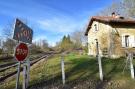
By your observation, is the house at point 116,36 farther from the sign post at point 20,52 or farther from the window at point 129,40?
the sign post at point 20,52

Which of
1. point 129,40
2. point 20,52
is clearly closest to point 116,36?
point 129,40

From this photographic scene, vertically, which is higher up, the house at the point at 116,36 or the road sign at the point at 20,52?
the house at the point at 116,36

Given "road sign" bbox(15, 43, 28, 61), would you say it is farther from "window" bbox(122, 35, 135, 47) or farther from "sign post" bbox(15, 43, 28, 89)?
"window" bbox(122, 35, 135, 47)

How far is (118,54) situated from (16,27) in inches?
1051

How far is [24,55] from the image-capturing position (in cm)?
749

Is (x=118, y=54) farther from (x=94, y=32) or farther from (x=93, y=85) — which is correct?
(x=93, y=85)

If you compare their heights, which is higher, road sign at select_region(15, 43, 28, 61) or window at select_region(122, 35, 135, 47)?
window at select_region(122, 35, 135, 47)

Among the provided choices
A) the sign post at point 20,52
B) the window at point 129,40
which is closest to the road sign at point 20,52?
the sign post at point 20,52

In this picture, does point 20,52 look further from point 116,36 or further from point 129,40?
point 129,40

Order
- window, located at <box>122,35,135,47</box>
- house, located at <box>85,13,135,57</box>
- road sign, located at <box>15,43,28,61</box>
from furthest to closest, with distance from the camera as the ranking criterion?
window, located at <box>122,35,135,47</box>
house, located at <box>85,13,135,57</box>
road sign, located at <box>15,43,28,61</box>

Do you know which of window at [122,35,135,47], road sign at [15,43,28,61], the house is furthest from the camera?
window at [122,35,135,47]

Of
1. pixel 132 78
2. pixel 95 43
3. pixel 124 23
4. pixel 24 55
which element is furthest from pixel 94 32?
pixel 24 55

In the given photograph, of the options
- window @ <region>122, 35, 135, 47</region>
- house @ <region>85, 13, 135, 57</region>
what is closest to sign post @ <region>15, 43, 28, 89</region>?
house @ <region>85, 13, 135, 57</region>

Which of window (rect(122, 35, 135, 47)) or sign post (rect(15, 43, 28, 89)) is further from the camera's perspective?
window (rect(122, 35, 135, 47))
